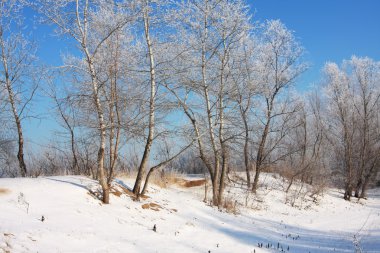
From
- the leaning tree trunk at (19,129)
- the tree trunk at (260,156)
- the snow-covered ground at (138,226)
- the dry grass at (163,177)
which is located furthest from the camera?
the tree trunk at (260,156)

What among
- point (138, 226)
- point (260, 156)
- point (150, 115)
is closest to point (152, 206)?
point (138, 226)

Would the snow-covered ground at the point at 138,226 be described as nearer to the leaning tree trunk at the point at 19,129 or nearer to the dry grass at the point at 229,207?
the dry grass at the point at 229,207

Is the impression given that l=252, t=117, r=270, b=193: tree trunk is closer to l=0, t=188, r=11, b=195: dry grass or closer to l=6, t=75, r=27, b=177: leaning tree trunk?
l=6, t=75, r=27, b=177: leaning tree trunk

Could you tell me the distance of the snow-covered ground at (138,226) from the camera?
7.41 meters

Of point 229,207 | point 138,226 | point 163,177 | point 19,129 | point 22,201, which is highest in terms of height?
point 19,129

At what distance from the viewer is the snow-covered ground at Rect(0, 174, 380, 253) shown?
741cm

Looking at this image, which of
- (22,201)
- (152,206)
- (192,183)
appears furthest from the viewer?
(192,183)

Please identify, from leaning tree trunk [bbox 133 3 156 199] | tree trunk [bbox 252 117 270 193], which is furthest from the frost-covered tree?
leaning tree trunk [bbox 133 3 156 199]

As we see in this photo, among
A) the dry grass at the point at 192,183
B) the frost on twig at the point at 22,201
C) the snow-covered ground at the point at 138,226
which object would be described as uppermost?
the dry grass at the point at 192,183

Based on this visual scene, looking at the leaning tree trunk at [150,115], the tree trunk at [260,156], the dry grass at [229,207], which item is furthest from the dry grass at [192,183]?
the leaning tree trunk at [150,115]

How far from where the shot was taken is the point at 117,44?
12.1 m

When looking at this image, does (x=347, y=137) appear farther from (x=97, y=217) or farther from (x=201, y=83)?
(x=97, y=217)

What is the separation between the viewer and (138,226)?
9.78 meters

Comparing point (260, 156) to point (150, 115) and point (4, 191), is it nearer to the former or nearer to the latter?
point (150, 115)
